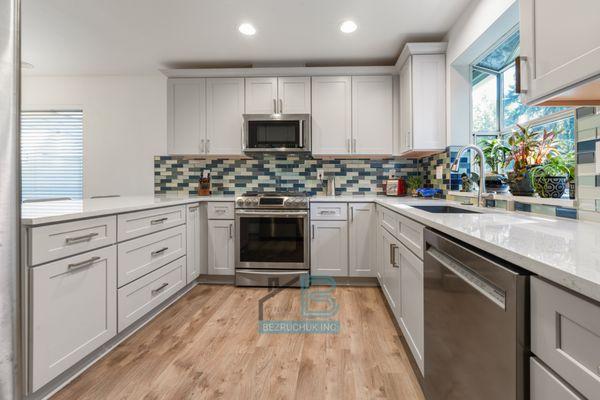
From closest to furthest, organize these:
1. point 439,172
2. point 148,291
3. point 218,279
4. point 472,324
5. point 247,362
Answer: point 472,324, point 247,362, point 148,291, point 439,172, point 218,279

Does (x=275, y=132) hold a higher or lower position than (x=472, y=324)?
higher

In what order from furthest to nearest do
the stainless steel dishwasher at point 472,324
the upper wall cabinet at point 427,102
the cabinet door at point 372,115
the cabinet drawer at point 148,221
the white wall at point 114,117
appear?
the white wall at point 114,117
the cabinet door at point 372,115
the upper wall cabinet at point 427,102
the cabinet drawer at point 148,221
the stainless steel dishwasher at point 472,324

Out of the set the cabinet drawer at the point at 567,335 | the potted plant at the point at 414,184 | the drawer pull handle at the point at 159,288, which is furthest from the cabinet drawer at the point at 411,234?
the drawer pull handle at the point at 159,288

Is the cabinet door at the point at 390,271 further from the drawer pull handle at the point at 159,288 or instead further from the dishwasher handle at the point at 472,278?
the drawer pull handle at the point at 159,288

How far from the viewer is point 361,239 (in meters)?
2.85

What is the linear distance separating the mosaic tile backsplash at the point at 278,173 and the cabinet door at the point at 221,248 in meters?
0.65

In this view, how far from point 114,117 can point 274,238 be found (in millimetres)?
2535

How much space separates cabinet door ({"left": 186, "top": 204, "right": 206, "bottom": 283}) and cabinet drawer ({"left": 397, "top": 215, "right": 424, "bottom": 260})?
1.89m

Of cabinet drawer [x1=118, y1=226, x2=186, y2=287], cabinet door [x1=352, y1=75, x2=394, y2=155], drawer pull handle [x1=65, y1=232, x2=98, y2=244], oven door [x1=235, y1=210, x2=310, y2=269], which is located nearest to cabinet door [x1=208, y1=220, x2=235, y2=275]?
oven door [x1=235, y1=210, x2=310, y2=269]

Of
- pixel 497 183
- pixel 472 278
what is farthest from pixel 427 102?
pixel 472 278

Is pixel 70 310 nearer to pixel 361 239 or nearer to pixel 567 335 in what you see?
pixel 567 335

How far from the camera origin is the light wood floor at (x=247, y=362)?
55.8 inches

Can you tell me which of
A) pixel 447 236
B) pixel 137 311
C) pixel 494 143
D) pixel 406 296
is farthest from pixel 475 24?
pixel 137 311

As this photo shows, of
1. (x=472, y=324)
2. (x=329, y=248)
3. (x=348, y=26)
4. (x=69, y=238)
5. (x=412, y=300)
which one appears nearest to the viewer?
(x=472, y=324)
